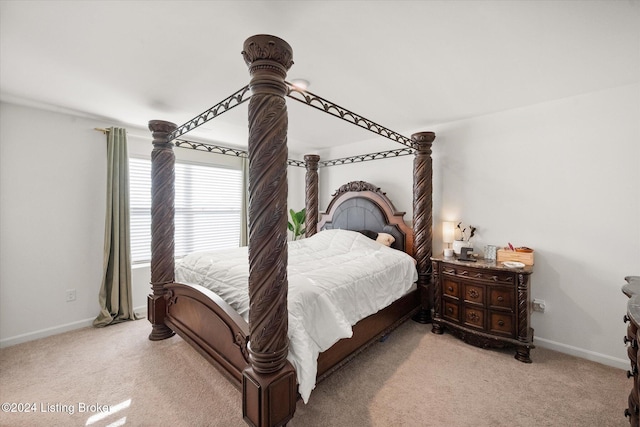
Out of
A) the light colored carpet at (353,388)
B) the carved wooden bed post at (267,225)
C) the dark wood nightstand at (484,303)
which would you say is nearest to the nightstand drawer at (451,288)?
the dark wood nightstand at (484,303)

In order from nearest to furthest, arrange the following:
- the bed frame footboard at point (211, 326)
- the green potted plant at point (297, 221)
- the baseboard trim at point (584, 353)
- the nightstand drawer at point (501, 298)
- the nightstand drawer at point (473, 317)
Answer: the bed frame footboard at point (211, 326) < the baseboard trim at point (584, 353) < the nightstand drawer at point (501, 298) < the nightstand drawer at point (473, 317) < the green potted plant at point (297, 221)

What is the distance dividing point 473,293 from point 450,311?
0.33 meters

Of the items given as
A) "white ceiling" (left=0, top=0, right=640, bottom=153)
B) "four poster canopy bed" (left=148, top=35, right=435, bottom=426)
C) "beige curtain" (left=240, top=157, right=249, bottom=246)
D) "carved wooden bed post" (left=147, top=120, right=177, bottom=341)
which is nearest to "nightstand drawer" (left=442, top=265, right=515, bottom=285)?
"four poster canopy bed" (left=148, top=35, right=435, bottom=426)

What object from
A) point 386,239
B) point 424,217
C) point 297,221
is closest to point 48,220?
point 297,221

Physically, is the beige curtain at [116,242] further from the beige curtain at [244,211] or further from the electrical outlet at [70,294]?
the beige curtain at [244,211]

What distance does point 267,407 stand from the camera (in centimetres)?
134

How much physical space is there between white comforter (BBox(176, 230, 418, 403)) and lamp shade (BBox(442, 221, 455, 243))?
50 centimetres

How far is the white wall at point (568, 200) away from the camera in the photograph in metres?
2.23

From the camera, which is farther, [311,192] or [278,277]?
[311,192]

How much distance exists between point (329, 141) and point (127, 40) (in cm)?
288

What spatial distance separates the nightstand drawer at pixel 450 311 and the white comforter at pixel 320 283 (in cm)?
41

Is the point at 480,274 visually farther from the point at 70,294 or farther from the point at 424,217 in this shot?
the point at 70,294

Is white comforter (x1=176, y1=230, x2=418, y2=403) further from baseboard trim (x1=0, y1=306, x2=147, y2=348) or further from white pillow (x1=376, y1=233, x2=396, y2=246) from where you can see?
baseboard trim (x1=0, y1=306, x2=147, y2=348)

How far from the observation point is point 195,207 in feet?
13.6
